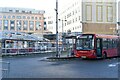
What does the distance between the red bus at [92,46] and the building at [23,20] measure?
8720 centimetres

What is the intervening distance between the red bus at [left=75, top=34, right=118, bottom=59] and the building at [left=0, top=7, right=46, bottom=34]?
286 feet

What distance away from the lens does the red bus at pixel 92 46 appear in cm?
2673

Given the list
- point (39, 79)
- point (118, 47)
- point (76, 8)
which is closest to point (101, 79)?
point (39, 79)

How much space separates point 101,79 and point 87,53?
47.1 ft

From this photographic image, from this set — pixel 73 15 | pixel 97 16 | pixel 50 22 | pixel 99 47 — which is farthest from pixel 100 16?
pixel 99 47

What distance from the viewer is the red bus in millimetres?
26734

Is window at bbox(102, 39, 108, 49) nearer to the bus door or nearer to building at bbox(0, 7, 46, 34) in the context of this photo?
the bus door

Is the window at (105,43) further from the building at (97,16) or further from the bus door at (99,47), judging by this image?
the building at (97,16)

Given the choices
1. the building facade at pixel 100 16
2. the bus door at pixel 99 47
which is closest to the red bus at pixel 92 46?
the bus door at pixel 99 47

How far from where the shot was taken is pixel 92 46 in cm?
2684

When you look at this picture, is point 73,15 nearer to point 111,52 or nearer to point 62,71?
point 111,52

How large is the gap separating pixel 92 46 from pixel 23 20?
9817 cm

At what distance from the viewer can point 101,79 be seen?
12.3 metres

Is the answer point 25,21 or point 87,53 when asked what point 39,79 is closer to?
point 87,53
